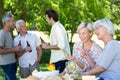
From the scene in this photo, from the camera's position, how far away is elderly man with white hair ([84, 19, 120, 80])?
4.16 m

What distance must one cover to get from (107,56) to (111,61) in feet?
0.26

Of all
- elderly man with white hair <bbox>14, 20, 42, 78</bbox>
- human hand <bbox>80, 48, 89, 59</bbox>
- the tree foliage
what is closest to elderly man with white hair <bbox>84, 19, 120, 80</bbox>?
human hand <bbox>80, 48, 89, 59</bbox>

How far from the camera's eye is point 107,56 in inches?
164

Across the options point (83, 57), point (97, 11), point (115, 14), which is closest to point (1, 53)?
point (83, 57)

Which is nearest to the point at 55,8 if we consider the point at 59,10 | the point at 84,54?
the point at 59,10

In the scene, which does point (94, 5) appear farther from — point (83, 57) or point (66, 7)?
point (83, 57)

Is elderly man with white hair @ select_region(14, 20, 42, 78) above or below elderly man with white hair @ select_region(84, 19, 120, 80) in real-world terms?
below

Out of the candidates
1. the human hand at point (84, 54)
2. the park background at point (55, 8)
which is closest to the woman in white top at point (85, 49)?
the human hand at point (84, 54)

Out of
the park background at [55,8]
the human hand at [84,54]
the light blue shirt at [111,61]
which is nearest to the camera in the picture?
the light blue shirt at [111,61]

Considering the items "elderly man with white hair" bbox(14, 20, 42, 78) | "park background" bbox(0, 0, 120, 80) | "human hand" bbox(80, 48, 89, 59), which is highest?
"human hand" bbox(80, 48, 89, 59)

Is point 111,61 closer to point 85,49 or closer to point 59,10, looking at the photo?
point 85,49

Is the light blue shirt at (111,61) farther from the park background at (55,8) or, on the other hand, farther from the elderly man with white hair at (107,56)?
the park background at (55,8)

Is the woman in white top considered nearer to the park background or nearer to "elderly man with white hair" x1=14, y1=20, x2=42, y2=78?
"elderly man with white hair" x1=14, y1=20, x2=42, y2=78

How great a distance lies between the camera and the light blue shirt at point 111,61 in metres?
4.16
